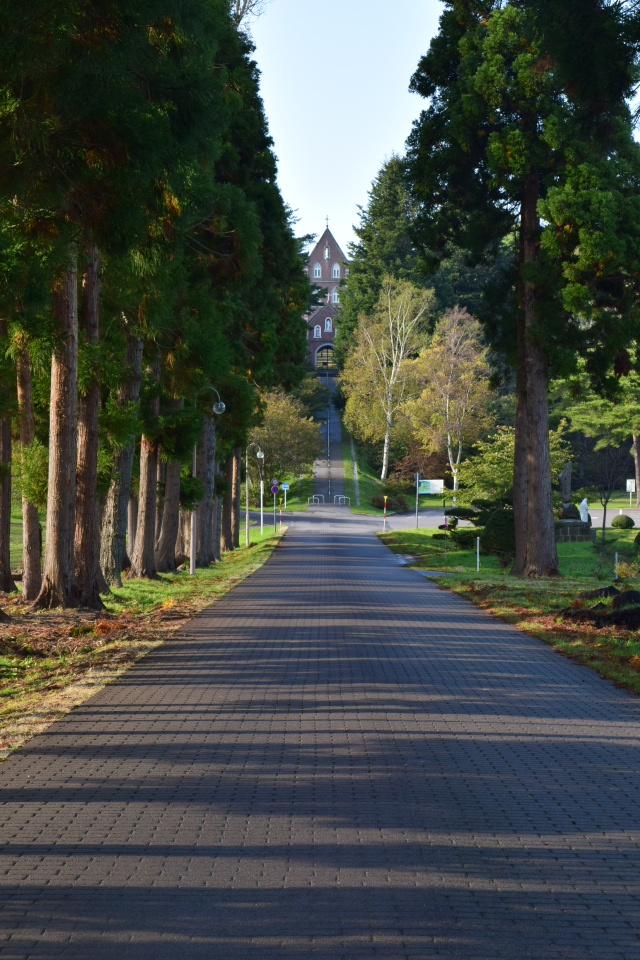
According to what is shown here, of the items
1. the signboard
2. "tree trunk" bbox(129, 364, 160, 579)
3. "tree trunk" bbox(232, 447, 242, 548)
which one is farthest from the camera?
the signboard

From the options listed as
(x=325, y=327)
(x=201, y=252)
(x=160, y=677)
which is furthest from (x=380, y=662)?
(x=325, y=327)

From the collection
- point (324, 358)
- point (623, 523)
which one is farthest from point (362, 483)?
point (324, 358)

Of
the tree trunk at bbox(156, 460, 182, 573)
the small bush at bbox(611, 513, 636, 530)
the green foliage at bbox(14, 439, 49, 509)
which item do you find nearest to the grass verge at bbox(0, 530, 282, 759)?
the green foliage at bbox(14, 439, 49, 509)

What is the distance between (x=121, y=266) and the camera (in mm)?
18719

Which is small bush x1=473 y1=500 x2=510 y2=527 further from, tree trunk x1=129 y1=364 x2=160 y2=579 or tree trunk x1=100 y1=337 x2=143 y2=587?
tree trunk x1=100 y1=337 x2=143 y2=587

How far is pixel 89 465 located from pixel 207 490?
1504 centimetres

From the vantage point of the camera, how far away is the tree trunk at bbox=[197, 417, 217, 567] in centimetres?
3509

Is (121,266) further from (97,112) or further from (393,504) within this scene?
(393,504)

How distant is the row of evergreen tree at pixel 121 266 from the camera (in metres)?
10.7

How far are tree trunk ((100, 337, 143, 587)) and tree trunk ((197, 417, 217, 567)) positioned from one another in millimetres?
9765

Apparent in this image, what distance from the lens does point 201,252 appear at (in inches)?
984

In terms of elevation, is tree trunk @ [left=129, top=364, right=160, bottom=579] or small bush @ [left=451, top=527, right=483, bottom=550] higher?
tree trunk @ [left=129, top=364, right=160, bottom=579]

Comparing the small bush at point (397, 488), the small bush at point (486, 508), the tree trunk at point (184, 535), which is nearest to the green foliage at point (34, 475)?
the tree trunk at point (184, 535)

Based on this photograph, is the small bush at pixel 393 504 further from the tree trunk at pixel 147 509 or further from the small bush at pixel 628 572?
the tree trunk at pixel 147 509
